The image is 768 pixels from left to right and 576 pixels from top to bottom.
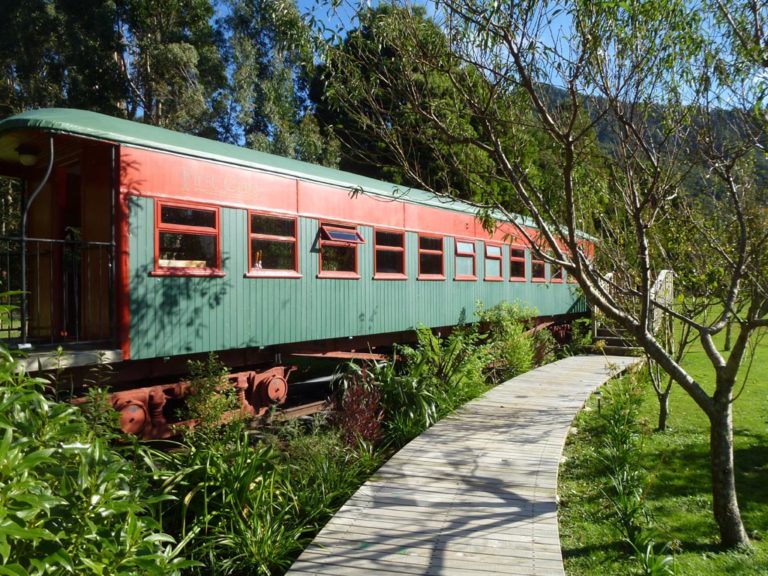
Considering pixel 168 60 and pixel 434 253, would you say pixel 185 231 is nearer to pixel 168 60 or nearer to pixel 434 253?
pixel 434 253

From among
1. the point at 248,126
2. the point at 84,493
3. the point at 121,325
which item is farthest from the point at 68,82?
the point at 84,493

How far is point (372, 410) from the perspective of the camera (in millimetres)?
5957

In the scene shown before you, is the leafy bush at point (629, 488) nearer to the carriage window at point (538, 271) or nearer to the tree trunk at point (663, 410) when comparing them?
the tree trunk at point (663, 410)

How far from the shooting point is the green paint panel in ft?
19.5

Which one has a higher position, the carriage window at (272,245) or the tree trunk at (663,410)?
the carriage window at (272,245)

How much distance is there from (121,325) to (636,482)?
466 centimetres

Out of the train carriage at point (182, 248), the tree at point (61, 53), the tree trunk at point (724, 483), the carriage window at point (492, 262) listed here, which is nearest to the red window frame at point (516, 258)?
the carriage window at point (492, 262)

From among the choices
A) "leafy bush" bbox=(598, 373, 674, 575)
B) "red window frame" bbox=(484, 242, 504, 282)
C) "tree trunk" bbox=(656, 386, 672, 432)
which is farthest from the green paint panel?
"tree trunk" bbox=(656, 386, 672, 432)

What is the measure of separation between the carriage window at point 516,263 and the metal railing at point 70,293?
8658 mm

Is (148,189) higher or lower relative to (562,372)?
higher

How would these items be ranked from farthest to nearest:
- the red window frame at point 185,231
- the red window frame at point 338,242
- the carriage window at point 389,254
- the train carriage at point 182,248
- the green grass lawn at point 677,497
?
1. the carriage window at point 389,254
2. the red window frame at point 338,242
3. the red window frame at point 185,231
4. the train carriage at point 182,248
5. the green grass lawn at point 677,497

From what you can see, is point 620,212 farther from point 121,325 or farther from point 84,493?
point 84,493

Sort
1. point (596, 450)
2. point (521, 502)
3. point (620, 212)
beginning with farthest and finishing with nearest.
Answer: point (620, 212)
point (596, 450)
point (521, 502)

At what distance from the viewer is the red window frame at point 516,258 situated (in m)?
12.8
